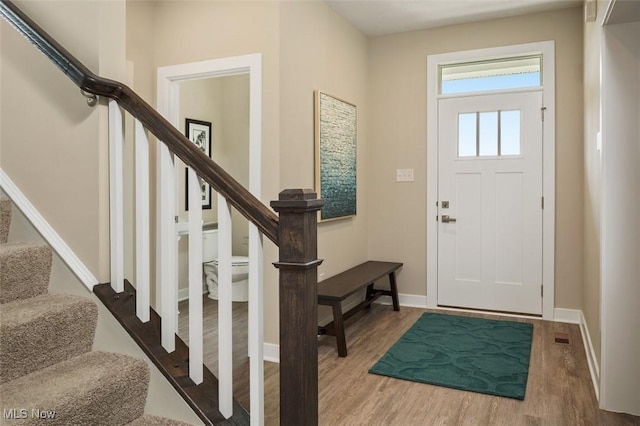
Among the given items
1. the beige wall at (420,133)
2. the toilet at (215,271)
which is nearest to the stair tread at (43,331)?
the toilet at (215,271)

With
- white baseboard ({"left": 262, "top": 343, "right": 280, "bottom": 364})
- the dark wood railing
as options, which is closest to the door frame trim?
white baseboard ({"left": 262, "top": 343, "right": 280, "bottom": 364})

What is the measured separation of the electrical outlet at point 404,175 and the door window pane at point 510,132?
876 millimetres

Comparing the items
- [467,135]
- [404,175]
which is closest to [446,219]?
[404,175]

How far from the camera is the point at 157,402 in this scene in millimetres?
1699

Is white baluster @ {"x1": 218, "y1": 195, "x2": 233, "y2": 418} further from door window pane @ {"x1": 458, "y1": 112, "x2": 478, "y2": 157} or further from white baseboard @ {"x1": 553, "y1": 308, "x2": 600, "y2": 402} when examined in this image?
door window pane @ {"x1": 458, "y1": 112, "x2": 478, "y2": 157}

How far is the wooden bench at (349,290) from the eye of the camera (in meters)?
3.44

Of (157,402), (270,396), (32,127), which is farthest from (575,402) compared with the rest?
(32,127)

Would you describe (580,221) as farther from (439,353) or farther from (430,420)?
(430,420)

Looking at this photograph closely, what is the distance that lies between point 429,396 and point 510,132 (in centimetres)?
269

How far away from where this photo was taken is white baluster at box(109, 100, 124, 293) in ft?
5.83

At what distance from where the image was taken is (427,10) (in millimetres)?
4203

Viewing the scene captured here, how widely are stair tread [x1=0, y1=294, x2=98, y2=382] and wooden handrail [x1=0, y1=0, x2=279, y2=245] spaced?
2.18ft

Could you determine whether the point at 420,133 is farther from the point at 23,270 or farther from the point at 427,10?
the point at 23,270

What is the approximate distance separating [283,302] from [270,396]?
1.51 m
